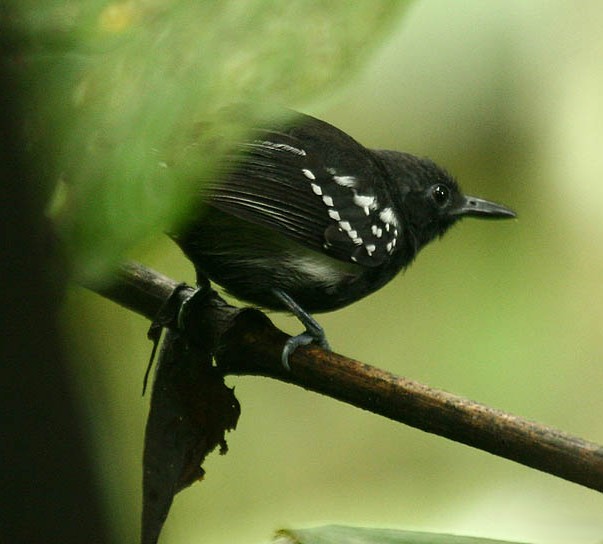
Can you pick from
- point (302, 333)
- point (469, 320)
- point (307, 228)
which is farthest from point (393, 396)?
point (469, 320)

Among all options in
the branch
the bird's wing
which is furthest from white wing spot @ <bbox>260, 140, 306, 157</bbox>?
the branch

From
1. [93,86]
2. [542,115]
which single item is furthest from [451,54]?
[93,86]

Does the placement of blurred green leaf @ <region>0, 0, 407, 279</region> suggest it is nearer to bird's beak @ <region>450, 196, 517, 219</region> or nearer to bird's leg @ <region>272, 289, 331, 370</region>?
bird's leg @ <region>272, 289, 331, 370</region>

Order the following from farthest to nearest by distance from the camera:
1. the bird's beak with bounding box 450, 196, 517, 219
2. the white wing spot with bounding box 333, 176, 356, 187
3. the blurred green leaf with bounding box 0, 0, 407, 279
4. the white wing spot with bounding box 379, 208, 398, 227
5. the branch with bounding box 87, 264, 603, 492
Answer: the bird's beak with bounding box 450, 196, 517, 219 → the white wing spot with bounding box 379, 208, 398, 227 → the white wing spot with bounding box 333, 176, 356, 187 → the branch with bounding box 87, 264, 603, 492 → the blurred green leaf with bounding box 0, 0, 407, 279

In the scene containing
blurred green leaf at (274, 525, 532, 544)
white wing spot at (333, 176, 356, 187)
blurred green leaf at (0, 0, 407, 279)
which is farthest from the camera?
white wing spot at (333, 176, 356, 187)

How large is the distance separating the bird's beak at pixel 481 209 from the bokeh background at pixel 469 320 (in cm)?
5

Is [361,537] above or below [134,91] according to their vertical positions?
below

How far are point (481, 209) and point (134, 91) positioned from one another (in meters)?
2.63

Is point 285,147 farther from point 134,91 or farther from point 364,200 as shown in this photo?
point 134,91

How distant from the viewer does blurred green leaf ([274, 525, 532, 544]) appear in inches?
44.9

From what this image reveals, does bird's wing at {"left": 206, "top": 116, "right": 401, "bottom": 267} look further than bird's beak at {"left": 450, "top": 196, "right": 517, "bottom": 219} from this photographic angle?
No

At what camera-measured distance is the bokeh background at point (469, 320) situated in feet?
8.72

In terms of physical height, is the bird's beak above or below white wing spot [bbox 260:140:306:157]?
below

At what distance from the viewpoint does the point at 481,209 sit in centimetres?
316
